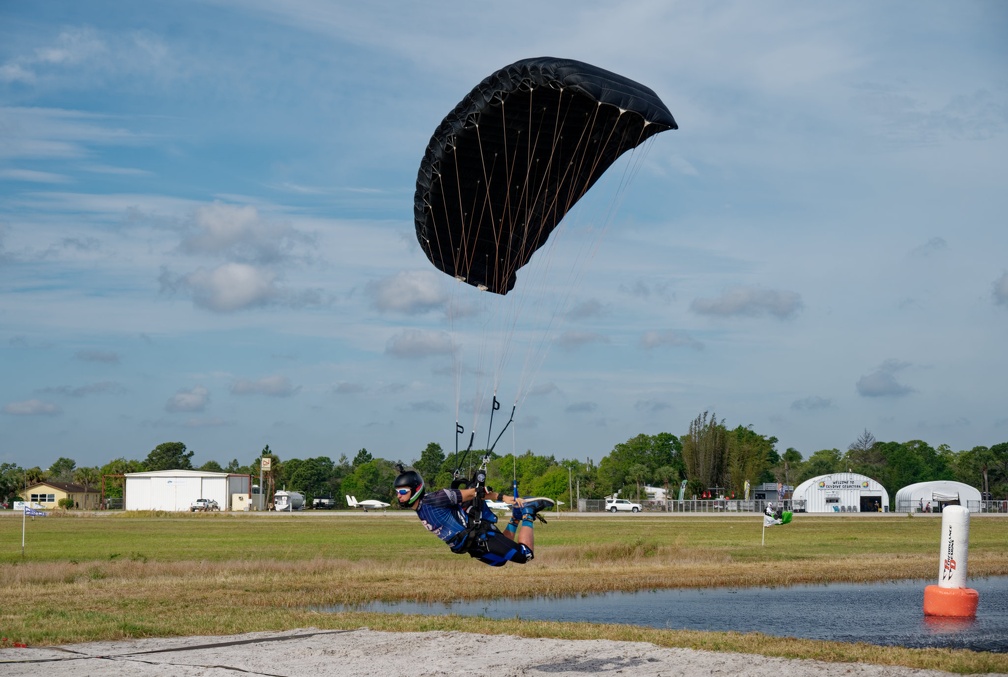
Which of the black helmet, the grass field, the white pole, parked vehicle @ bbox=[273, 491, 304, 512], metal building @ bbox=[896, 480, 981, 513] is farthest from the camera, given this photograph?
parked vehicle @ bbox=[273, 491, 304, 512]

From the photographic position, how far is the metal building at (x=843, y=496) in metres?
106

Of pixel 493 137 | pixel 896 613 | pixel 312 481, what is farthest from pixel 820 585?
pixel 312 481

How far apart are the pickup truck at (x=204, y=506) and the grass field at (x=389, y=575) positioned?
47832 mm

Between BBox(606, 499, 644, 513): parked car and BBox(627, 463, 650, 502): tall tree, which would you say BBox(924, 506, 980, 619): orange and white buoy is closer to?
BBox(606, 499, 644, 513): parked car

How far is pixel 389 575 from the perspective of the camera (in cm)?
3080

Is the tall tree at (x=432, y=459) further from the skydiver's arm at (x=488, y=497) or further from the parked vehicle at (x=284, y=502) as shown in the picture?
the skydiver's arm at (x=488, y=497)

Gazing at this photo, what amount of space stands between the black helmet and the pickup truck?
97002 mm

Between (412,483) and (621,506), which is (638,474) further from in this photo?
(412,483)

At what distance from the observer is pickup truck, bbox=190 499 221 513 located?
105938 mm

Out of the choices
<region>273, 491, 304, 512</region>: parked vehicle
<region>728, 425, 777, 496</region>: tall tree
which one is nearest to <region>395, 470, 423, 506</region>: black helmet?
<region>273, 491, 304, 512</region>: parked vehicle

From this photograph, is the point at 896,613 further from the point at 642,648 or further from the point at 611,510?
the point at 611,510

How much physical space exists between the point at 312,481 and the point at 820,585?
138871 mm

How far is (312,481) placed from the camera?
162 meters

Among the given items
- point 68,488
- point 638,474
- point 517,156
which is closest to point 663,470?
point 638,474
